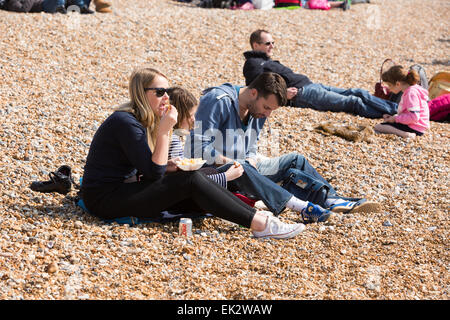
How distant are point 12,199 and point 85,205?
0.65 metres

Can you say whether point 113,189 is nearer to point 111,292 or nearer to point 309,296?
point 111,292

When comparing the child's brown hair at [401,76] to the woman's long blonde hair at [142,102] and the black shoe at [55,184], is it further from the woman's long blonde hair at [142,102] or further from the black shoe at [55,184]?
the black shoe at [55,184]

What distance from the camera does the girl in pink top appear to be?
752cm

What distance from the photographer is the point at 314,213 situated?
4863 mm

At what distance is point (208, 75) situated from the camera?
9.30m

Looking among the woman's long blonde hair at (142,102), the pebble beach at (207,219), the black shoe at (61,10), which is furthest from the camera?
the black shoe at (61,10)

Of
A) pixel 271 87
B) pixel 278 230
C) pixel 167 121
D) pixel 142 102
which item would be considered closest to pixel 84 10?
pixel 271 87

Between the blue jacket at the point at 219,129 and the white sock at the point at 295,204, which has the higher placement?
the blue jacket at the point at 219,129

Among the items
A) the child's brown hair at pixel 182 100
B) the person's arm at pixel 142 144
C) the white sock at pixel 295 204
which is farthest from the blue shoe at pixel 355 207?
the person's arm at pixel 142 144

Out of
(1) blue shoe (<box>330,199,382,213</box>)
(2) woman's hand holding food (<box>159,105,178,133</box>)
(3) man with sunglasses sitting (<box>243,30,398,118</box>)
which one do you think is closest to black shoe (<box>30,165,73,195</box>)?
(2) woman's hand holding food (<box>159,105,178,133</box>)

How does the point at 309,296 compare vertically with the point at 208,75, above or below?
below

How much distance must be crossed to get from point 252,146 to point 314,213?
1.00m

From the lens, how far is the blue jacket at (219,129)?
501 centimetres

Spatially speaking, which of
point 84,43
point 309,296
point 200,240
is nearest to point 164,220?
point 200,240
